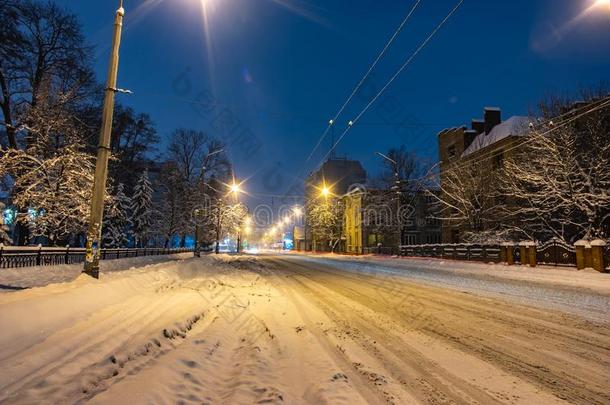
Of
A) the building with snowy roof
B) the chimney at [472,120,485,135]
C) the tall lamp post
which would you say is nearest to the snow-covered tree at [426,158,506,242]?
the building with snowy roof

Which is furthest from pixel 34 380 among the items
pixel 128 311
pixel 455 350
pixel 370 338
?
pixel 455 350

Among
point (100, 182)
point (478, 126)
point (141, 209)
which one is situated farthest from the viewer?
point (141, 209)

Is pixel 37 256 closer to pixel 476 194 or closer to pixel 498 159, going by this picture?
pixel 476 194

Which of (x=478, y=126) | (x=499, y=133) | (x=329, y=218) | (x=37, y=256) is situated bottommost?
(x=37, y=256)

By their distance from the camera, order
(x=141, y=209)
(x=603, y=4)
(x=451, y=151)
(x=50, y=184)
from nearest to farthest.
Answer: (x=603, y=4) → (x=50, y=184) → (x=141, y=209) → (x=451, y=151)

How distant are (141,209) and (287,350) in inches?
1702

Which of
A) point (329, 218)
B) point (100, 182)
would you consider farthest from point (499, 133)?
point (100, 182)

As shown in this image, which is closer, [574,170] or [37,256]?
[37,256]

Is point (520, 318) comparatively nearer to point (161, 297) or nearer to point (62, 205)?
point (161, 297)

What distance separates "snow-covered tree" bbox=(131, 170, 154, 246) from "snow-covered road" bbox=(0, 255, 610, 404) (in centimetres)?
3722

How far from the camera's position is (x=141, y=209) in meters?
44.4

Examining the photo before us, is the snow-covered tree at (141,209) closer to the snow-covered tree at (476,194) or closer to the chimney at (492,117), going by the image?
the snow-covered tree at (476,194)

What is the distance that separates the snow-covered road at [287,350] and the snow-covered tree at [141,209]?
122 feet

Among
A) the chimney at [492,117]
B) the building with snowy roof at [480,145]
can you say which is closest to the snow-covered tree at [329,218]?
the building with snowy roof at [480,145]
